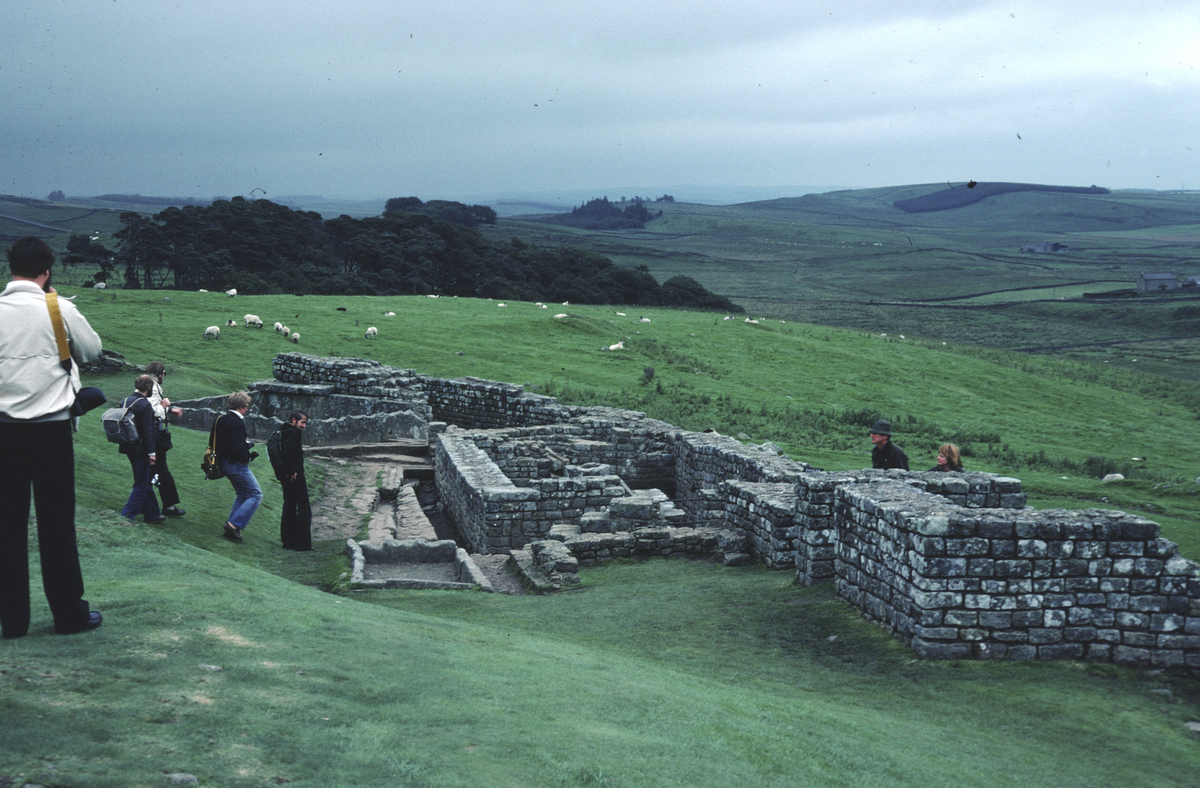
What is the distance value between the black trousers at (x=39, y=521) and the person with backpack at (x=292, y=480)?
7242mm

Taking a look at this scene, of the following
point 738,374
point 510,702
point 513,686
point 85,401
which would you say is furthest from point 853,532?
point 738,374

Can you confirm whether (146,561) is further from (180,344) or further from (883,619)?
(180,344)

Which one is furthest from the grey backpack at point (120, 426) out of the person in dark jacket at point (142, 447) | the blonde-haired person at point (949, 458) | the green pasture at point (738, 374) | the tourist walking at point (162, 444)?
the green pasture at point (738, 374)

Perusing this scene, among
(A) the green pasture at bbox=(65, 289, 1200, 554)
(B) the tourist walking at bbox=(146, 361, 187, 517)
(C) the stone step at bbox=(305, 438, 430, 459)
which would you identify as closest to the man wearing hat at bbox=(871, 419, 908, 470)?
(B) the tourist walking at bbox=(146, 361, 187, 517)

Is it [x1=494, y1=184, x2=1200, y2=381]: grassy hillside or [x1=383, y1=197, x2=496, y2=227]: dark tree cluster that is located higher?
[x1=383, y1=197, x2=496, y2=227]: dark tree cluster

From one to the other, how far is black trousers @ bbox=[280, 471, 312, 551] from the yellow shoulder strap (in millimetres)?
7991

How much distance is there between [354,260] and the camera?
74188 mm

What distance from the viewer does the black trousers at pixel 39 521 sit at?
17.4 feet

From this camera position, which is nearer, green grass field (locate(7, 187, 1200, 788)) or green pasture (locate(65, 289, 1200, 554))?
green grass field (locate(7, 187, 1200, 788))

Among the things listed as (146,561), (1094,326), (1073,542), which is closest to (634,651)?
(1073,542)

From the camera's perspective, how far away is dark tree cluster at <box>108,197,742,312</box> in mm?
65312

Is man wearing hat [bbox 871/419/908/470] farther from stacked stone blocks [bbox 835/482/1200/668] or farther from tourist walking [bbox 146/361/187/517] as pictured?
tourist walking [bbox 146/361/187/517]

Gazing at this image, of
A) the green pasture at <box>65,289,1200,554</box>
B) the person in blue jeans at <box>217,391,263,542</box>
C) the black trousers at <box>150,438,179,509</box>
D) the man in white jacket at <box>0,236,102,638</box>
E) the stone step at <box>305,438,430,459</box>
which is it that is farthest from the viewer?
the green pasture at <box>65,289,1200,554</box>

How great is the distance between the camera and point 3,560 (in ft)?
17.3
